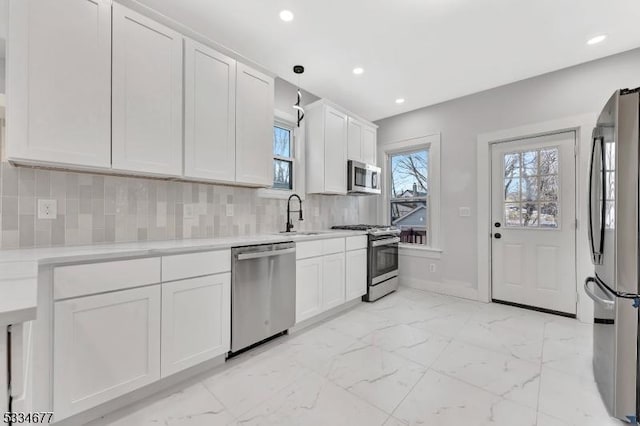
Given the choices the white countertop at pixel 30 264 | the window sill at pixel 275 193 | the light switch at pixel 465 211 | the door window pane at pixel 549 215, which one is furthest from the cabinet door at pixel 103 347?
the door window pane at pixel 549 215

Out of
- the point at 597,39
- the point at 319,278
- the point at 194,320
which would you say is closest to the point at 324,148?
the point at 319,278

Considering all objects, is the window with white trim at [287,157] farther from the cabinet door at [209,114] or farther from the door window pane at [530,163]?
the door window pane at [530,163]

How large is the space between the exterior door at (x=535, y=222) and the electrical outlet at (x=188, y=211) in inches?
139

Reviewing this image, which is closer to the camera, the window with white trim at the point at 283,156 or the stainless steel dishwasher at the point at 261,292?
the stainless steel dishwasher at the point at 261,292

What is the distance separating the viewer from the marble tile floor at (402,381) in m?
1.54

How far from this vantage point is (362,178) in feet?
12.8

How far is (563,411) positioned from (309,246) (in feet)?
6.70

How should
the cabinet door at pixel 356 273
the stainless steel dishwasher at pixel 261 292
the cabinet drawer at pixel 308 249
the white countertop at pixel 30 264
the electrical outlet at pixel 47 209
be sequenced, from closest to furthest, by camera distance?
the white countertop at pixel 30 264
the electrical outlet at pixel 47 209
the stainless steel dishwasher at pixel 261 292
the cabinet drawer at pixel 308 249
the cabinet door at pixel 356 273

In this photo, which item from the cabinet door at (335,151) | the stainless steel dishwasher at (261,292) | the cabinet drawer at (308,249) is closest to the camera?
the stainless steel dishwasher at (261,292)

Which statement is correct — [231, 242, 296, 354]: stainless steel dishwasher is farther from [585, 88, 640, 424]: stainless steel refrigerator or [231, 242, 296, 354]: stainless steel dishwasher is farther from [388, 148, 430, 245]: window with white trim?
[388, 148, 430, 245]: window with white trim

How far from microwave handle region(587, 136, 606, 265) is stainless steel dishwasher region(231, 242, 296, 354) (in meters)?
2.12

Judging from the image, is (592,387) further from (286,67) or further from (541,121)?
(286,67)

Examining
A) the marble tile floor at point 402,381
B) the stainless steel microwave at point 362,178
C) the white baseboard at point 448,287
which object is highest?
the stainless steel microwave at point 362,178

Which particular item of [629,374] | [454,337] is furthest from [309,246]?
[629,374]
